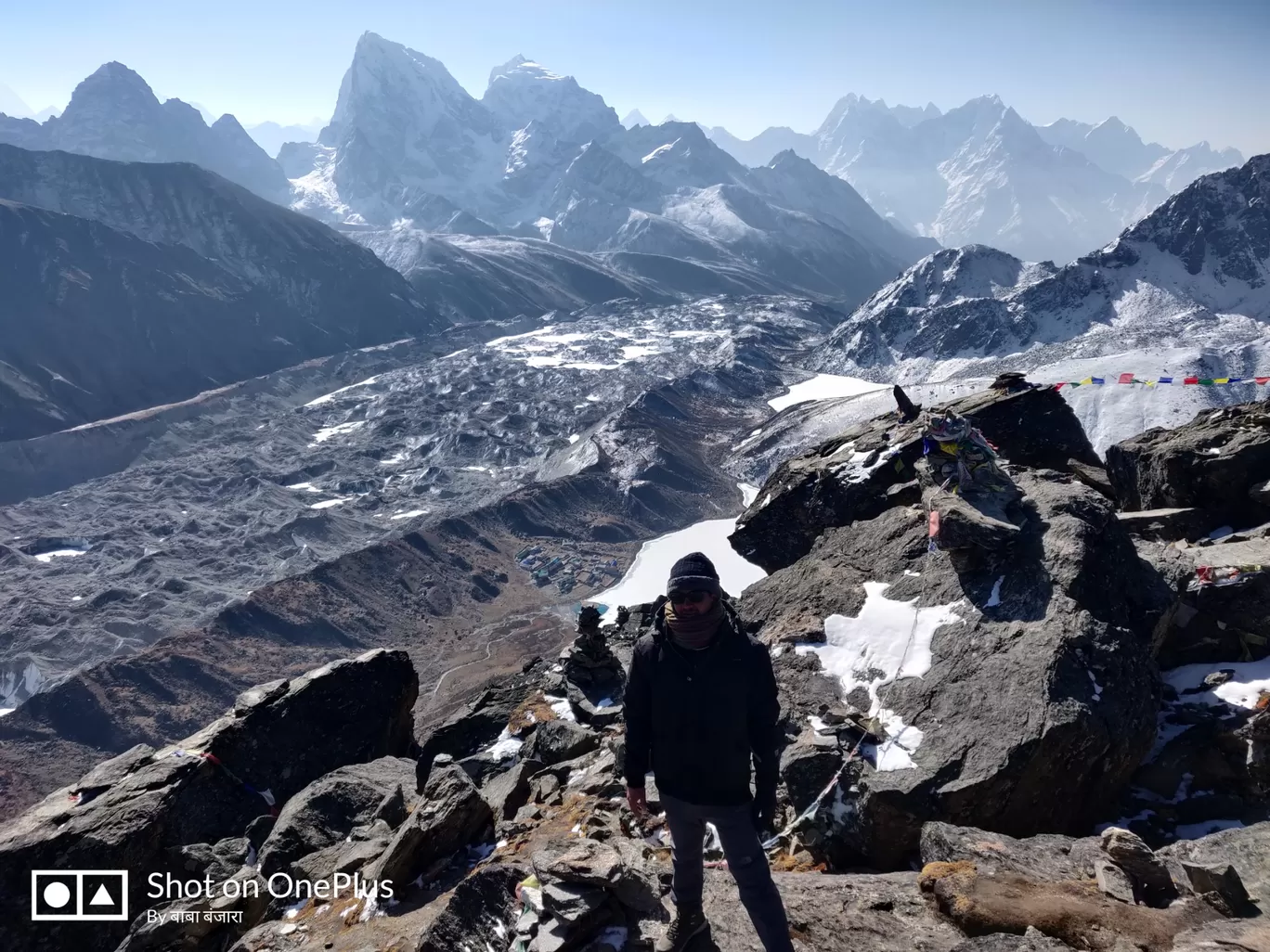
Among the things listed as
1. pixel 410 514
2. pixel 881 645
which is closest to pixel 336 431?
pixel 410 514

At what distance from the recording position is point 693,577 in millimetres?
5148

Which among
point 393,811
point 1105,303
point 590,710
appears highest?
point 1105,303

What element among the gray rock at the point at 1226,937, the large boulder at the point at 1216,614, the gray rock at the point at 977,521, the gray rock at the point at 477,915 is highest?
the gray rock at the point at 977,521

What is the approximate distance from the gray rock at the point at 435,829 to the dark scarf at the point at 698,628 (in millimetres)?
5308

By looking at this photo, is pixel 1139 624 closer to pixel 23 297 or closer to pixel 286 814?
pixel 286 814

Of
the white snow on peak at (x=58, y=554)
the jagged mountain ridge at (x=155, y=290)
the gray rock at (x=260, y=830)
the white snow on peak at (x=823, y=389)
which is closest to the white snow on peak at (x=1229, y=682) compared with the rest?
the gray rock at (x=260, y=830)

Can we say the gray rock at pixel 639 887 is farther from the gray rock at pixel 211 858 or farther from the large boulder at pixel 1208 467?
the large boulder at pixel 1208 467

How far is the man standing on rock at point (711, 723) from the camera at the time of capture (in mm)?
5293

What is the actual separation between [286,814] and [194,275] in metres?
167

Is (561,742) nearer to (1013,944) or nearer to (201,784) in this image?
(201,784)

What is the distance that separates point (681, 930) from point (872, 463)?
38.9 feet

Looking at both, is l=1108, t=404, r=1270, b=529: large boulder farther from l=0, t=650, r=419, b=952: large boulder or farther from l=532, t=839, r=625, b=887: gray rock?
l=0, t=650, r=419, b=952: large boulder

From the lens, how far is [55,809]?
40.3ft

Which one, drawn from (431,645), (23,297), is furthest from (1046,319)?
(23,297)
